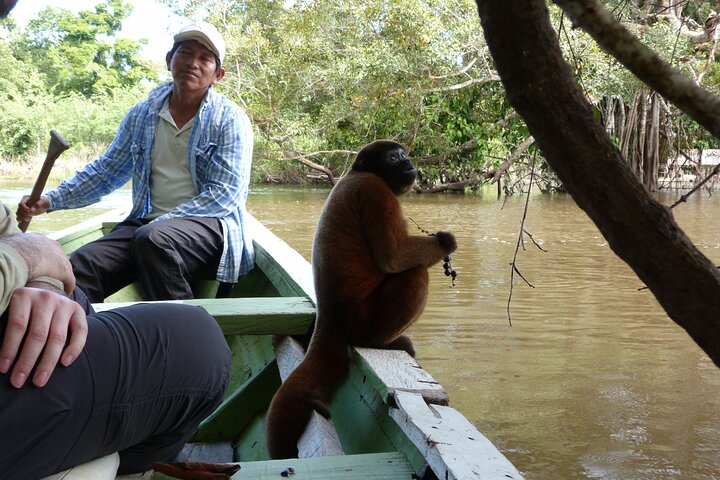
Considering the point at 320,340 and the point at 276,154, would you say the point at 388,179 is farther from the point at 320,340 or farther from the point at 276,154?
the point at 276,154

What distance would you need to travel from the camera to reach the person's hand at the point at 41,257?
1.37 meters

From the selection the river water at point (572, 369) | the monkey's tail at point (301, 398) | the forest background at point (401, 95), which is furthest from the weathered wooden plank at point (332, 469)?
the forest background at point (401, 95)

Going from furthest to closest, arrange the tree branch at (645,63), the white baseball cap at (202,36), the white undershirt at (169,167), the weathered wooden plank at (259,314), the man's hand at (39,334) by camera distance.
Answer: the white undershirt at (169,167)
the white baseball cap at (202,36)
the weathered wooden plank at (259,314)
the man's hand at (39,334)
the tree branch at (645,63)

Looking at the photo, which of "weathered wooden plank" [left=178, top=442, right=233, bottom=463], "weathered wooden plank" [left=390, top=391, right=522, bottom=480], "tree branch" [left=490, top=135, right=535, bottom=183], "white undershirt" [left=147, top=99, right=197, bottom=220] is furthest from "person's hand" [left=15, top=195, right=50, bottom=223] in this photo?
"tree branch" [left=490, top=135, right=535, bottom=183]

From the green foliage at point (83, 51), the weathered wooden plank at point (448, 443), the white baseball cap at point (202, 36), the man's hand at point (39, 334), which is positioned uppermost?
the green foliage at point (83, 51)

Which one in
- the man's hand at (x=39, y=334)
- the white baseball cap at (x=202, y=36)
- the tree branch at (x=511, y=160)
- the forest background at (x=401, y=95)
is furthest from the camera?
the tree branch at (x=511, y=160)

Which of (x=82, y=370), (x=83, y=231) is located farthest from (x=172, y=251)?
(x=82, y=370)

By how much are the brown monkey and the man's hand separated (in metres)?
1.36

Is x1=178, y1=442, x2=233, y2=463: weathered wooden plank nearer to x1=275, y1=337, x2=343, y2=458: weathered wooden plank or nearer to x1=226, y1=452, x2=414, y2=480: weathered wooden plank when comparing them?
x1=275, y1=337, x2=343, y2=458: weathered wooden plank

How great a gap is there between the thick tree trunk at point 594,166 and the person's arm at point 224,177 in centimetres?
274

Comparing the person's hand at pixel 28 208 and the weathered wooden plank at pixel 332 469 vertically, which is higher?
the person's hand at pixel 28 208

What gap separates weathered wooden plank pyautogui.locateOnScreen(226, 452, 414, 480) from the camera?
62.7 inches

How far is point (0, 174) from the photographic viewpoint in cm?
2464

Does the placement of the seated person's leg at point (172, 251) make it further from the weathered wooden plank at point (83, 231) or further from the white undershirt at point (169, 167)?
the weathered wooden plank at point (83, 231)
